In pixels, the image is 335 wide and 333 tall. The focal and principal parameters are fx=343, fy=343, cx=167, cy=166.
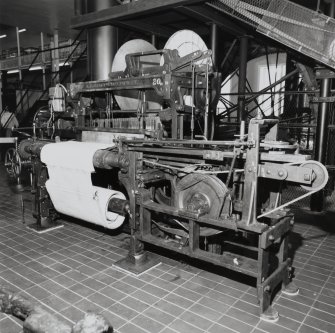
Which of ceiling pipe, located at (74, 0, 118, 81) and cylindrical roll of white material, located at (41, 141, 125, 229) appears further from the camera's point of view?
ceiling pipe, located at (74, 0, 118, 81)

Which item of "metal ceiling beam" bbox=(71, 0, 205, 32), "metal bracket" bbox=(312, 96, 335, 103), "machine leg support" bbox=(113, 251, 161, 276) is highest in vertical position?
"metal ceiling beam" bbox=(71, 0, 205, 32)

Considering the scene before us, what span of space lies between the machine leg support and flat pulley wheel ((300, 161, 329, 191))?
77.9 inches

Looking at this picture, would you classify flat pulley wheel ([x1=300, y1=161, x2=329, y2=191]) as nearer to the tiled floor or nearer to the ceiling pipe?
the tiled floor

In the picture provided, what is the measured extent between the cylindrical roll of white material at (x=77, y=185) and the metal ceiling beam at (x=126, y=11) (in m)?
2.21

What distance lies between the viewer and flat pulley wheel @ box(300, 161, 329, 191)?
8.94 feet

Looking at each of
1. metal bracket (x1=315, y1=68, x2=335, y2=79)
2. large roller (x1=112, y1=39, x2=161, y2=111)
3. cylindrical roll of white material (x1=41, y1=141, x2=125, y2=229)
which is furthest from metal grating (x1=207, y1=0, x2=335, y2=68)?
cylindrical roll of white material (x1=41, y1=141, x2=125, y2=229)

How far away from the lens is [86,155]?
13.4 ft

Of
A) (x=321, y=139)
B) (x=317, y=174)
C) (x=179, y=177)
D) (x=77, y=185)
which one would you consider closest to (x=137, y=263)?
(x=179, y=177)

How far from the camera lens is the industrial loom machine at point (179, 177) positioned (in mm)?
2979

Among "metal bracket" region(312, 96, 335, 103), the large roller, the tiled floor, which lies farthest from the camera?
"metal bracket" region(312, 96, 335, 103)

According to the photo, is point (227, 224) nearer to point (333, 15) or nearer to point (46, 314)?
point (46, 314)

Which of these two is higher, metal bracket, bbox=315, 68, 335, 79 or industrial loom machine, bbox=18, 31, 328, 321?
metal bracket, bbox=315, 68, 335, 79

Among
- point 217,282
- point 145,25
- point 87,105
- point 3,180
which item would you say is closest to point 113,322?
point 217,282

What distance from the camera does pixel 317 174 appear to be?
9.07ft
